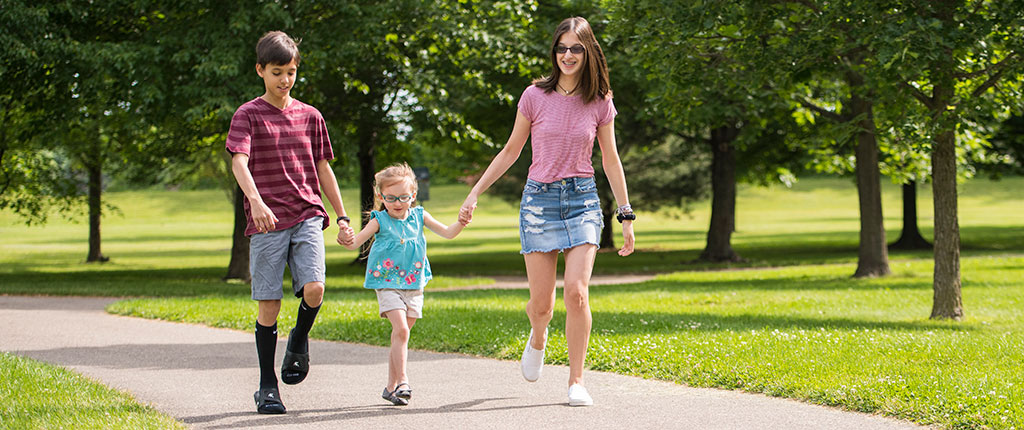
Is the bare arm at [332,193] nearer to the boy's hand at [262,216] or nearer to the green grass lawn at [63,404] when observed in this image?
the boy's hand at [262,216]

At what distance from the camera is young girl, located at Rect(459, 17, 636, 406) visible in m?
5.49

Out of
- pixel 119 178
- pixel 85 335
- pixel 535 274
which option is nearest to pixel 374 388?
pixel 535 274

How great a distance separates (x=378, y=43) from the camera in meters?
16.9

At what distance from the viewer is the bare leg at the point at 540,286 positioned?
5.60 meters

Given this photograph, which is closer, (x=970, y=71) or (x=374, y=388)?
(x=374, y=388)

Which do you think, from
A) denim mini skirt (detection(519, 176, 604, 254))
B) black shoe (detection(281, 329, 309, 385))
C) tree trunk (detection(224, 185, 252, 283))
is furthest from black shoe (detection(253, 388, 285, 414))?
tree trunk (detection(224, 185, 252, 283))

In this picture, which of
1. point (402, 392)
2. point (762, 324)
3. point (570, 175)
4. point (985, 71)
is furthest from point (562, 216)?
point (985, 71)

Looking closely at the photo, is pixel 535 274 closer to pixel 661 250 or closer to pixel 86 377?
pixel 86 377

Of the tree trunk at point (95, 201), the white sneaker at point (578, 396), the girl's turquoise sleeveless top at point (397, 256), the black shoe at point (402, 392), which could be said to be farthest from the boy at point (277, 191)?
the tree trunk at point (95, 201)

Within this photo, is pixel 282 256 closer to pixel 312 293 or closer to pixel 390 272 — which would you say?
pixel 312 293

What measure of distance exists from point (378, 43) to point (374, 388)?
37.1ft

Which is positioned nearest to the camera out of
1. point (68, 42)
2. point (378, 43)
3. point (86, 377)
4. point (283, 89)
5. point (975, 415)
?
point (975, 415)

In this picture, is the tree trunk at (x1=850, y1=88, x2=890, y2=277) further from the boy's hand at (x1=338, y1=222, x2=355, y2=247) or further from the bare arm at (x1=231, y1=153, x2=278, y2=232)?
the bare arm at (x1=231, y1=153, x2=278, y2=232)

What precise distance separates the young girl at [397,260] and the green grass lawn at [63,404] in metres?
1.24
